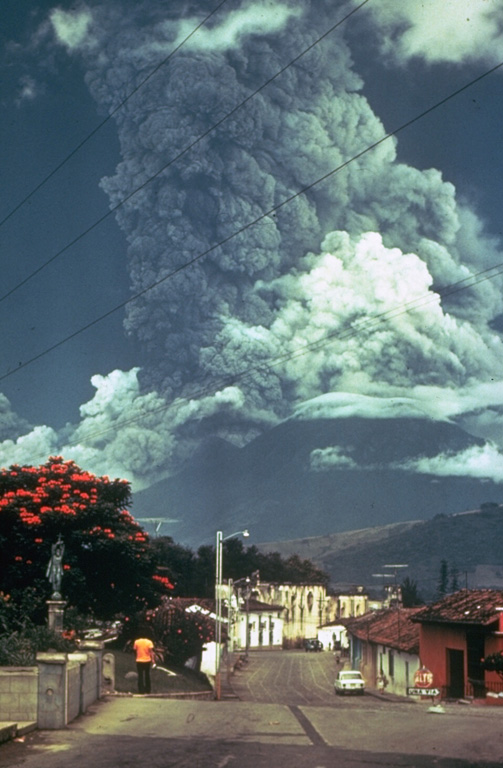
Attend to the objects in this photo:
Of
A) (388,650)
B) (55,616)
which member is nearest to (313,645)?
(388,650)

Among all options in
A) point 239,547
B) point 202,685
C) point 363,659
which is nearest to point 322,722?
point 202,685

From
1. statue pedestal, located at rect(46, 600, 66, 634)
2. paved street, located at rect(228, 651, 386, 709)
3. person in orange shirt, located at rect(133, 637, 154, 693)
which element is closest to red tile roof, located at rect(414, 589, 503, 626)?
paved street, located at rect(228, 651, 386, 709)

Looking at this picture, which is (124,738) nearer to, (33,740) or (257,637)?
(33,740)

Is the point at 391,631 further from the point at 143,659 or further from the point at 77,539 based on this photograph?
the point at 143,659

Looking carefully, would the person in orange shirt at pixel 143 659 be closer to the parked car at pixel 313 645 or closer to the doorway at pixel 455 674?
the doorway at pixel 455 674

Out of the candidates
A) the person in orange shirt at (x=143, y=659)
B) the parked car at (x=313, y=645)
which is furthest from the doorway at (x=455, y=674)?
the parked car at (x=313, y=645)
